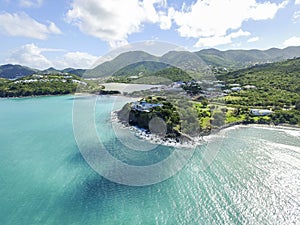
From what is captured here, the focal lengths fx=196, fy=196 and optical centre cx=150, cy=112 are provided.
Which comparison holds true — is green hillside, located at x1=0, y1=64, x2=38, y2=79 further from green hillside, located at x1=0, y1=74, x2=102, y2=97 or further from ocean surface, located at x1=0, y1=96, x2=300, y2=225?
ocean surface, located at x1=0, y1=96, x2=300, y2=225

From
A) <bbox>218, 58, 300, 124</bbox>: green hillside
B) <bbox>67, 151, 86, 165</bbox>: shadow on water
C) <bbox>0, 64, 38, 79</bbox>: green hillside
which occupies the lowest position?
<bbox>67, 151, 86, 165</bbox>: shadow on water

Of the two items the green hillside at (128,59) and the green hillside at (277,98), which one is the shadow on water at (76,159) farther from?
the green hillside at (277,98)

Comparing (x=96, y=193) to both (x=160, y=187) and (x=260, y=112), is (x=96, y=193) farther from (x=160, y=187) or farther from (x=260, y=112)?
(x=260, y=112)

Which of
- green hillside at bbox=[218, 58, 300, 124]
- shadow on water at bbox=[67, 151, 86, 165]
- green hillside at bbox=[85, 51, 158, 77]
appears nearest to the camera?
green hillside at bbox=[85, 51, 158, 77]

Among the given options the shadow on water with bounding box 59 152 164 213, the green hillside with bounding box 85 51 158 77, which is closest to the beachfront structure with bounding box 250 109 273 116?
the green hillside with bounding box 85 51 158 77

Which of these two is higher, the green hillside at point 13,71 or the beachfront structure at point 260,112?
the green hillside at point 13,71

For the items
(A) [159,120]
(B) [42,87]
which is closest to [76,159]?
(A) [159,120]

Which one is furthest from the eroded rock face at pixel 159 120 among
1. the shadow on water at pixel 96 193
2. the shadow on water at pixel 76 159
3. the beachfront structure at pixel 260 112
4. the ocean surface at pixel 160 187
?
the beachfront structure at pixel 260 112

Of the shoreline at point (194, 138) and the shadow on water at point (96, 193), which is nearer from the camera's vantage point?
the shadow on water at point (96, 193)

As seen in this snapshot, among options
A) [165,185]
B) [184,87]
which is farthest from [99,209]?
[184,87]
